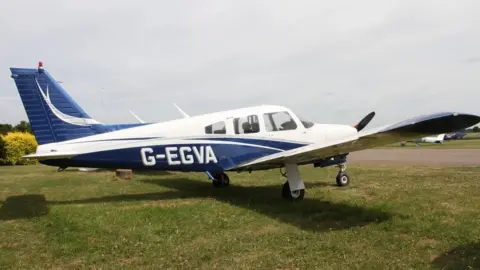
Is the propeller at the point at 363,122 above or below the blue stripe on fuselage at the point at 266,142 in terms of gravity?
below

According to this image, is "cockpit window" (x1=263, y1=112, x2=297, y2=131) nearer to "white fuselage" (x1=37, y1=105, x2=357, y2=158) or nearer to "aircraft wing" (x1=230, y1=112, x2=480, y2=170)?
"white fuselage" (x1=37, y1=105, x2=357, y2=158)

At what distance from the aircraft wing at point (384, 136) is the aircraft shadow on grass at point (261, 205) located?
1.00 metres

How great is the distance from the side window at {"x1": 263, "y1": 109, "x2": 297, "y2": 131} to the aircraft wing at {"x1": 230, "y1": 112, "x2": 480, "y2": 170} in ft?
3.41

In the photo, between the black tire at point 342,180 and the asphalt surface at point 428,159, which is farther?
the asphalt surface at point 428,159

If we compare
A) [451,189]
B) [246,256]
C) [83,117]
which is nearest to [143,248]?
[246,256]

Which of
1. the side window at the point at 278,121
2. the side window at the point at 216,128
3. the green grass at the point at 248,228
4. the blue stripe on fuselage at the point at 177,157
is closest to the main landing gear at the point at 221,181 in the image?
the green grass at the point at 248,228

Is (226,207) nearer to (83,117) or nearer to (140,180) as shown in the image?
(83,117)

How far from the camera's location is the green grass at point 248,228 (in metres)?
5.02

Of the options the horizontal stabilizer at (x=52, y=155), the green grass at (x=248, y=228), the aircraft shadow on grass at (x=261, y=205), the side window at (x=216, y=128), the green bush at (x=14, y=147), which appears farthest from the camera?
the green bush at (x=14, y=147)

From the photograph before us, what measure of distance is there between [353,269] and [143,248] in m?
2.89

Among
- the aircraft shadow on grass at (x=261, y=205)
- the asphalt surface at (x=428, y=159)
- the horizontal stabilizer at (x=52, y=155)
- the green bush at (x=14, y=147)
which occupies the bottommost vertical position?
the asphalt surface at (x=428, y=159)

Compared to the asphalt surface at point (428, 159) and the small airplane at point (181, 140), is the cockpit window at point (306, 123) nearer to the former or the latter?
the small airplane at point (181, 140)

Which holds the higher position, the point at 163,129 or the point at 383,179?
the point at 163,129

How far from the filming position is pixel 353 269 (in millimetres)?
4578
